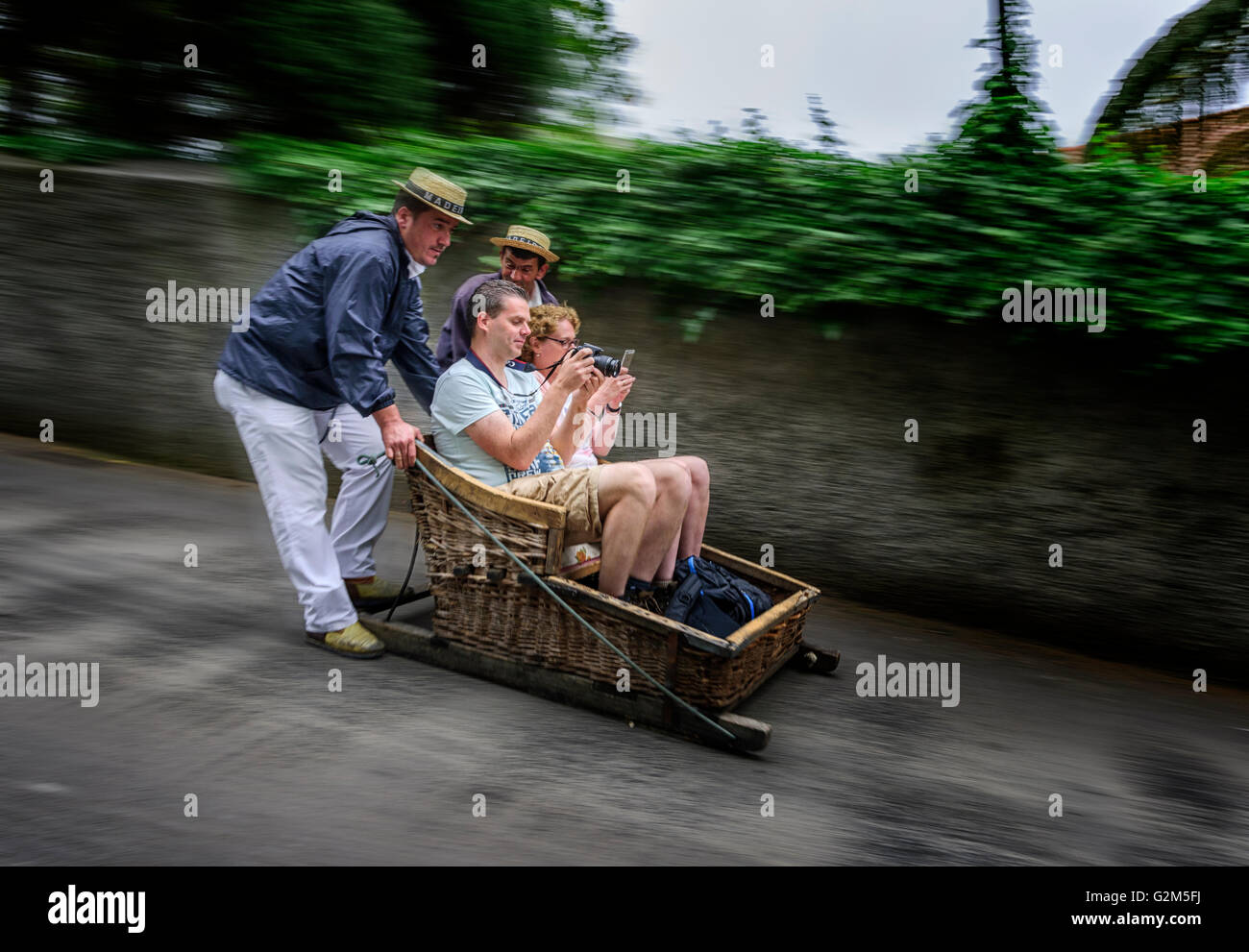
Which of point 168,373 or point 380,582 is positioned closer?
point 380,582

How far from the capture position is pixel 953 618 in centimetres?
565

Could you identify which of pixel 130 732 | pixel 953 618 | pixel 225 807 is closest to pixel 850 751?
pixel 953 618

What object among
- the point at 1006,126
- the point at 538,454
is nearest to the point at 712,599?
the point at 538,454

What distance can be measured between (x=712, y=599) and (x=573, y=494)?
2.34 ft

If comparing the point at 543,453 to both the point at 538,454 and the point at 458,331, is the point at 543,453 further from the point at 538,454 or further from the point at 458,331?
the point at 458,331

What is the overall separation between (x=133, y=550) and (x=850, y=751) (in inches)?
151

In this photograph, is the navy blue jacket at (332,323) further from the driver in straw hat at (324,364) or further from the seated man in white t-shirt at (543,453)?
the seated man in white t-shirt at (543,453)

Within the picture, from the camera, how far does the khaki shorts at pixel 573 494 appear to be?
13.2 ft

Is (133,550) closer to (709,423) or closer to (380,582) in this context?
(380,582)

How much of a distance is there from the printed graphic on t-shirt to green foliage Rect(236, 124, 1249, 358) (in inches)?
70.2

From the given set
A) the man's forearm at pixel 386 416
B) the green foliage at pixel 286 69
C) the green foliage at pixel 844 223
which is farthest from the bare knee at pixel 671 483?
the green foliage at pixel 286 69

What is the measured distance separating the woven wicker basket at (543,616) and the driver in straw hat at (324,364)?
1.13ft

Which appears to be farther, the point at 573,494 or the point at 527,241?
the point at 527,241

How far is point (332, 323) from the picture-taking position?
4055 mm
